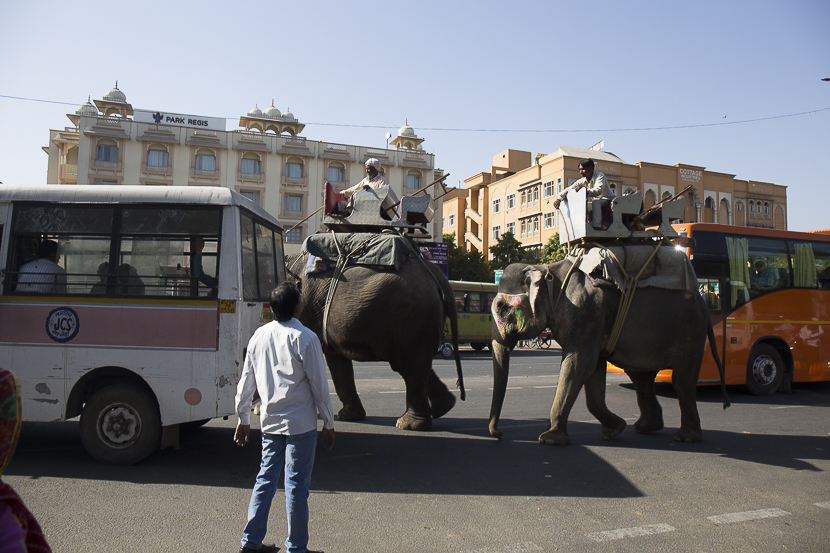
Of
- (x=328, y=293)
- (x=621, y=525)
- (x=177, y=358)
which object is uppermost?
(x=328, y=293)

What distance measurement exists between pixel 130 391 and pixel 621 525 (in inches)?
168

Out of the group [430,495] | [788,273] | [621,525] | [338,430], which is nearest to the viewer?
[621,525]

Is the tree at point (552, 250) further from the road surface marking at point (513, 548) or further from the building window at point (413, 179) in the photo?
the road surface marking at point (513, 548)

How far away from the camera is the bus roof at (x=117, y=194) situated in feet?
17.1

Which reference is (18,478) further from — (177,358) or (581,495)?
(581,495)

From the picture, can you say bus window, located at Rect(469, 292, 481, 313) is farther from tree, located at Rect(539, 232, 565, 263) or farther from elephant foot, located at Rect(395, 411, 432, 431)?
tree, located at Rect(539, 232, 565, 263)

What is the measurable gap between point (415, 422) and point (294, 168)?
136 ft

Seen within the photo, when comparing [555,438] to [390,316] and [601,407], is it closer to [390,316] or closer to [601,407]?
[601,407]

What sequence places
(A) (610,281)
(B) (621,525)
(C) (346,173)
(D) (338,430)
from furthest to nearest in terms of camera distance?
(C) (346,173), (D) (338,430), (A) (610,281), (B) (621,525)

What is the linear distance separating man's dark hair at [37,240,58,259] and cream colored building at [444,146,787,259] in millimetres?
42891

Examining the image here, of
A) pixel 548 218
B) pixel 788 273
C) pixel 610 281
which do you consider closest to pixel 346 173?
pixel 548 218

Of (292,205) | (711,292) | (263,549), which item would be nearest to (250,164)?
(292,205)

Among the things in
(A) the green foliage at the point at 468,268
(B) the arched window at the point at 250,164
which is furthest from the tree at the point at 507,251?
(B) the arched window at the point at 250,164

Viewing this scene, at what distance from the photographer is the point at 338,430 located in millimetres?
6902
